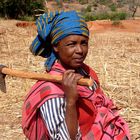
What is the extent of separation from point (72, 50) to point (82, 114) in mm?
357

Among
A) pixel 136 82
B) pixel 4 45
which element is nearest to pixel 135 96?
Result: pixel 136 82

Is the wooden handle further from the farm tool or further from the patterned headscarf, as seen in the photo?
the patterned headscarf

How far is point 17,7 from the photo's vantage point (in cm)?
2177

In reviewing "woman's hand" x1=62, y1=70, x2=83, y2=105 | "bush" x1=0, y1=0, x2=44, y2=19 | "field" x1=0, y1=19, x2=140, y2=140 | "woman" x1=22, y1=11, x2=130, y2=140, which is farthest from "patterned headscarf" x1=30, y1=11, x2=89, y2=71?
"bush" x1=0, y1=0, x2=44, y2=19

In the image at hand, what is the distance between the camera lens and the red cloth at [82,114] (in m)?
2.06

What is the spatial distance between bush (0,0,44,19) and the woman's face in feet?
62.8

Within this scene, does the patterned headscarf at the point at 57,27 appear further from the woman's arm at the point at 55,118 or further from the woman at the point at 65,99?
the woman's arm at the point at 55,118

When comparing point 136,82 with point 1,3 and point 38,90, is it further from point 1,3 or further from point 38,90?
point 1,3

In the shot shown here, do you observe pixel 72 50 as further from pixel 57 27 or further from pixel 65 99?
pixel 65 99

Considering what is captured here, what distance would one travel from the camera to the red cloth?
2062 millimetres

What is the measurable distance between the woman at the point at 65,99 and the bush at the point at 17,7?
19.1 m

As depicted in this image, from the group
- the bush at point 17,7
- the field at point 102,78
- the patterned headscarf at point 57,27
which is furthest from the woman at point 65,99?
the bush at point 17,7

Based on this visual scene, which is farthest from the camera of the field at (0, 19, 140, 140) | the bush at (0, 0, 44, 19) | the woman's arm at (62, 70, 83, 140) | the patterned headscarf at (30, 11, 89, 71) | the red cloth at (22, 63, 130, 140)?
the bush at (0, 0, 44, 19)

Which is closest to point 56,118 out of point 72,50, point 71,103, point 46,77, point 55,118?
point 55,118
